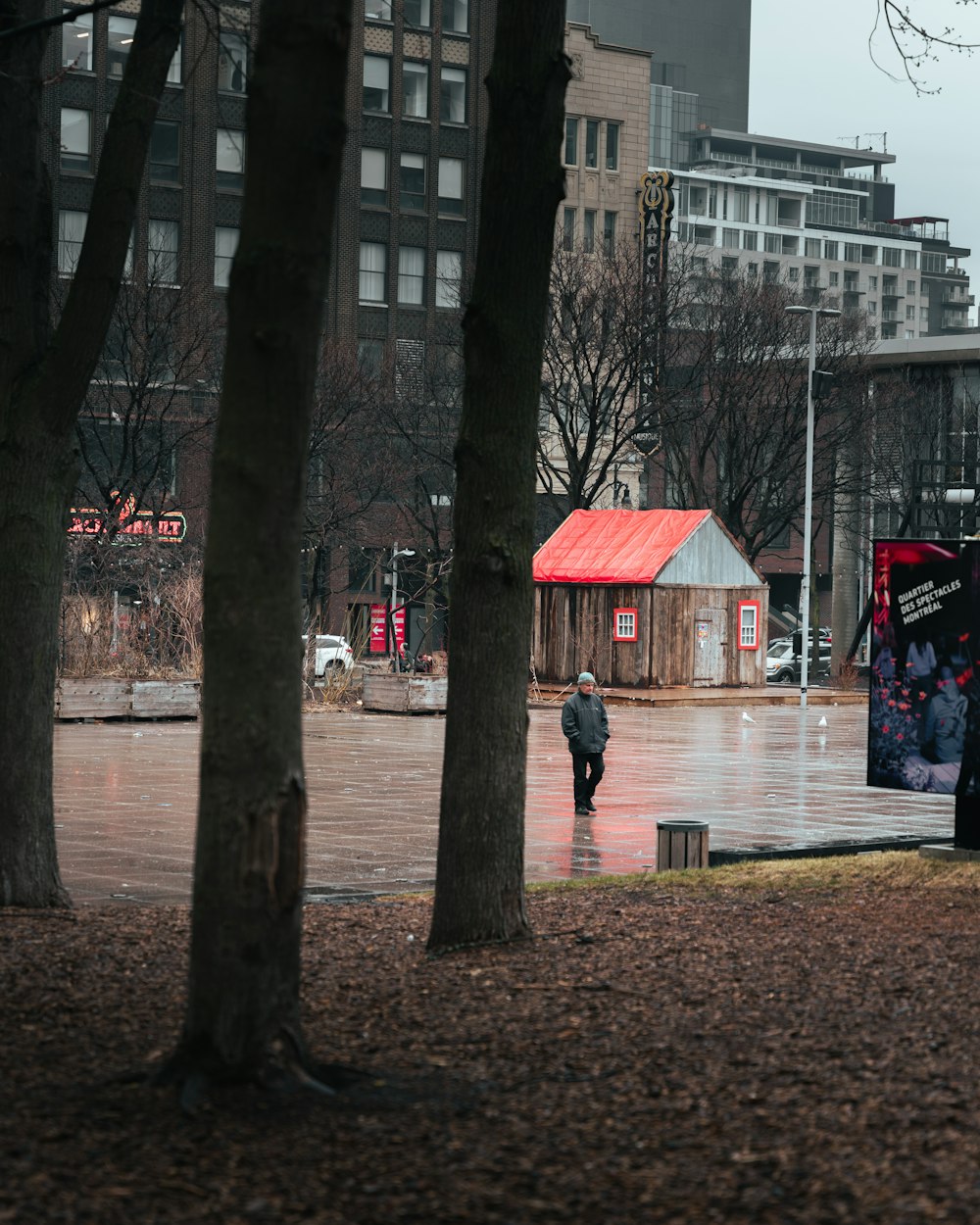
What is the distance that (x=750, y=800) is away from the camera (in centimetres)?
2030

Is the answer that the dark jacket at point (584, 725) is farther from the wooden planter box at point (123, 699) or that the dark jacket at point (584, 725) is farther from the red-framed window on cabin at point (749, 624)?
the red-framed window on cabin at point (749, 624)

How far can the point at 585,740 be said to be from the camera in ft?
62.2

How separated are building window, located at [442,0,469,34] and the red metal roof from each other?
108 feet

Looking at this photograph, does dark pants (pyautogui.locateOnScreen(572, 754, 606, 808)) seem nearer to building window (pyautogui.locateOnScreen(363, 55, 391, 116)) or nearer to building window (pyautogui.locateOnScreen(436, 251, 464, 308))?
building window (pyautogui.locateOnScreen(436, 251, 464, 308))

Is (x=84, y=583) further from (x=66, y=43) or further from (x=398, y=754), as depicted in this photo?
(x=66, y=43)

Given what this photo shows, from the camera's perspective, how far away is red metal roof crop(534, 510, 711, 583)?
44.5 metres

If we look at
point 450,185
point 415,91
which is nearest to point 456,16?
point 415,91

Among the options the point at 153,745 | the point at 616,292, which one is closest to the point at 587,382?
the point at 616,292

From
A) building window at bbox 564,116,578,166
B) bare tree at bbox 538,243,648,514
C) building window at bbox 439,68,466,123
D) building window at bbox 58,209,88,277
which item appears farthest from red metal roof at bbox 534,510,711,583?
building window at bbox 564,116,578,166

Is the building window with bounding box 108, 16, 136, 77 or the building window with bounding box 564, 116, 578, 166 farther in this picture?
the building window with bounding box 564, 116, 578, 166

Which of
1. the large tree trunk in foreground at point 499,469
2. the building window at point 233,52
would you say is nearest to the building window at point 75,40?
the building window at point 233,52

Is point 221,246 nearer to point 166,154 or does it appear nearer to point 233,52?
point 166,154

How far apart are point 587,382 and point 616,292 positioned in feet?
13.0

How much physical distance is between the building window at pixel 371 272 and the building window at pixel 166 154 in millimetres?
8180
